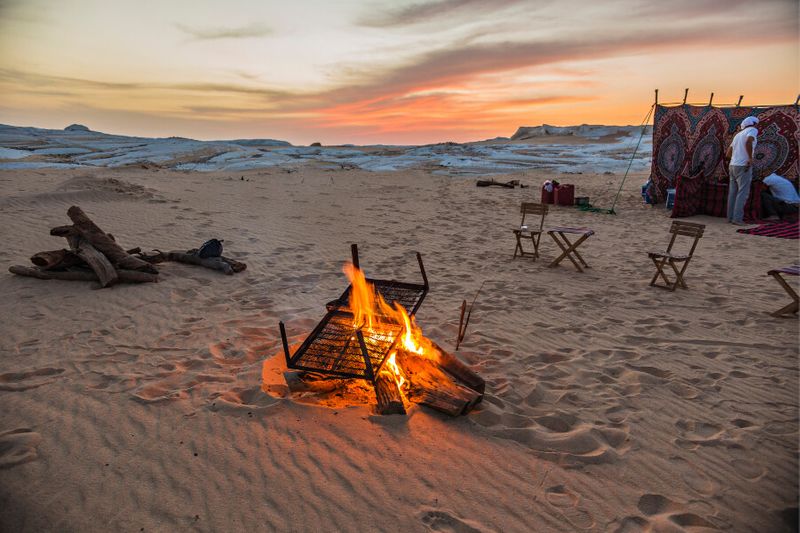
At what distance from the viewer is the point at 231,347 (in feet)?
15.4

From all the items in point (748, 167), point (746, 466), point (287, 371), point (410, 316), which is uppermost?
point (748, 167)

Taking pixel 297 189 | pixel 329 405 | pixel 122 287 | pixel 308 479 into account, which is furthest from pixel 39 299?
pixel 297 189

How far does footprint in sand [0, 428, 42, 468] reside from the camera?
2.95 metres

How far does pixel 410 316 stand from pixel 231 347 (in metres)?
1.94

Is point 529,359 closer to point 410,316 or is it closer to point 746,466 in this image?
point 410,316

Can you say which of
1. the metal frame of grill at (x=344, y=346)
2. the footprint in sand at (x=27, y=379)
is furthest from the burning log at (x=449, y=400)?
the footprint in sand at (x=27, y=379)

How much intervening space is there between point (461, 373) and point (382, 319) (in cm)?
89

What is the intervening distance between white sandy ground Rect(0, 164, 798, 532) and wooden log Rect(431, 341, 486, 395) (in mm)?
181

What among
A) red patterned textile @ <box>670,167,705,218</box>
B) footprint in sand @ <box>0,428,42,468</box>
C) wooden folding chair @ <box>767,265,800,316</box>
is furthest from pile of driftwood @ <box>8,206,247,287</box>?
red patterned textile @ <box>670,167,705,218</box>

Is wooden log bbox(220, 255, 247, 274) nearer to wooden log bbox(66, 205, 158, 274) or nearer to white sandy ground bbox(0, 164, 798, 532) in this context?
white sandy ground bbox(0, 164, 798, 532)

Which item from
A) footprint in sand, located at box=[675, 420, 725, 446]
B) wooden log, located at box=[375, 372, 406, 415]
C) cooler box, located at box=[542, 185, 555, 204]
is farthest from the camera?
cooler box, located at box=[542, 185, 555, 204]

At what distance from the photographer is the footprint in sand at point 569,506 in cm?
262

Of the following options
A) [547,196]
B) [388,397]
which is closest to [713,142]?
[547,196]

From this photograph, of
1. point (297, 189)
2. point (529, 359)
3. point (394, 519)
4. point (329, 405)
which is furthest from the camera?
point (297, 189)
